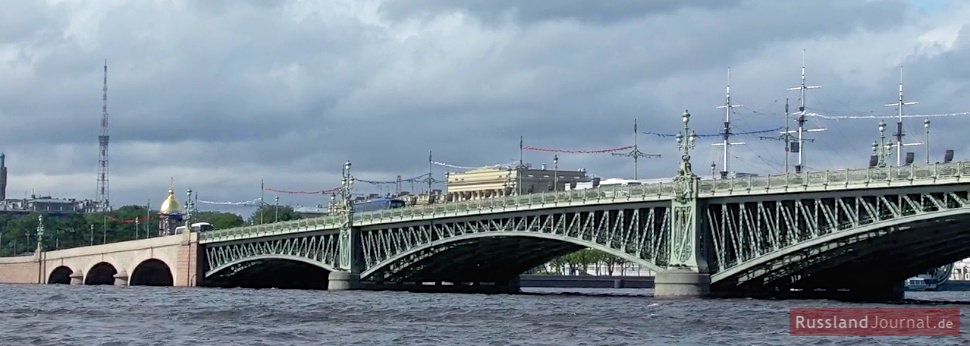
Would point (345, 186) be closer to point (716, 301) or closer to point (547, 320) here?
point (716, 301)

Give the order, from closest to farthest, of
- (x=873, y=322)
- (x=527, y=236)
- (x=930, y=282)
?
(x=873, y=322) < (x=527, y=236) < (x=930, y=282)

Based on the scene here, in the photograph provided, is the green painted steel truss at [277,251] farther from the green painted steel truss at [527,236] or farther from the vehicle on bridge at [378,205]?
the vehicle on bridge at [378,205]

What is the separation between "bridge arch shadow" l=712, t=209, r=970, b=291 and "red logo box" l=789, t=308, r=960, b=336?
396 cm

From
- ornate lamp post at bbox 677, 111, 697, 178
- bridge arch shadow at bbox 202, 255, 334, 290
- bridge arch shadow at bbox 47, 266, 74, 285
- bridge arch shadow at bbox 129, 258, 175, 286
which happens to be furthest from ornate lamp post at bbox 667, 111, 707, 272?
bridge arch shadow at bbox 47, 266, 74, 285

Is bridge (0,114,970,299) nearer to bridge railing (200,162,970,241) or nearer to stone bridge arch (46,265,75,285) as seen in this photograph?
bridge railing (200,162,970,241)

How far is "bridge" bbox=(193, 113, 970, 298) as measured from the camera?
7756cm

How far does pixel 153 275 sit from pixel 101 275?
23.4 feet

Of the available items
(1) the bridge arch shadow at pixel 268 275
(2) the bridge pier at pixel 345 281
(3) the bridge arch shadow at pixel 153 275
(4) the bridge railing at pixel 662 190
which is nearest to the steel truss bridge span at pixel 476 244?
(1) the bridge arch shadow at pixel 268 275

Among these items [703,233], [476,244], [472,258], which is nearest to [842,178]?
[703,233]

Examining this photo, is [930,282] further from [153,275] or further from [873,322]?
[873,322]

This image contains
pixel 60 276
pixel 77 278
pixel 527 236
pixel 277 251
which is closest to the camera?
pixel 527 236

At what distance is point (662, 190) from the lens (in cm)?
8969

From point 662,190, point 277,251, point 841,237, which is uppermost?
point 662,190

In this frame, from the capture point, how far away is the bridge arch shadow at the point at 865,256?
7694cm
